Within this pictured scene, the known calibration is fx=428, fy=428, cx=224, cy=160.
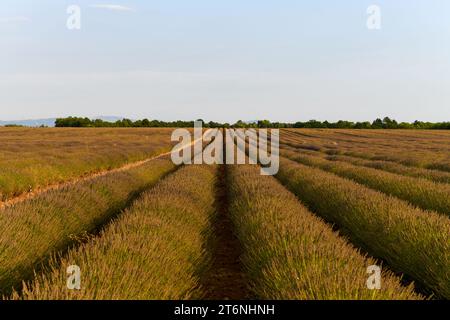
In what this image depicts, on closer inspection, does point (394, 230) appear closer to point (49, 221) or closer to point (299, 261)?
point (299, 261)

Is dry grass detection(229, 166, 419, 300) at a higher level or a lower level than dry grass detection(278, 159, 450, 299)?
higher

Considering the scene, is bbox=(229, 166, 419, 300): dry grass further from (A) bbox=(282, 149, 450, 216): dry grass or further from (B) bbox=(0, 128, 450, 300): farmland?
(A) bbox=(282, 149, 450, 216): dry grass

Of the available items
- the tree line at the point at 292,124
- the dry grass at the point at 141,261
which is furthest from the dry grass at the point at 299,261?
the tree line at the point at 292,124

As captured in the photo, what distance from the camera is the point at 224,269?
16.0ft

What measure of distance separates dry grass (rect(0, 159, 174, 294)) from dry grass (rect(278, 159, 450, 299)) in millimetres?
3386

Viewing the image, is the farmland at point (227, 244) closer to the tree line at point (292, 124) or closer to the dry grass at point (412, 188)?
the dry grass at point (412, 188)

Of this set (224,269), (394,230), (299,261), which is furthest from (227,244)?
(299,261)

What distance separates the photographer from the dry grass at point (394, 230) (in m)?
3.98

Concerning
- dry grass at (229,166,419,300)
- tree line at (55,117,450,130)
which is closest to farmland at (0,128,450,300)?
dry grass at (229,166,419,300)

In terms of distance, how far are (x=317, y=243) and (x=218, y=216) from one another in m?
3.91

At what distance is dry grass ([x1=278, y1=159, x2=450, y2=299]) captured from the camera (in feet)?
13.1

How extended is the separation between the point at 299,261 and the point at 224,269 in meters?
1.80

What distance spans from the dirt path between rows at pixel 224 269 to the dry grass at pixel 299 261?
35 centimetres
